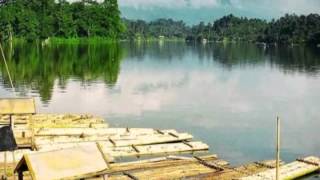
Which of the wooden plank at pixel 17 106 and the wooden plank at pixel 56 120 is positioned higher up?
the wooden plank at pixel 17 106

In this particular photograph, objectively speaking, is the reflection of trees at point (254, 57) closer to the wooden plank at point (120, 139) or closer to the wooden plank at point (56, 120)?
the wooden plank at point (56, 120)

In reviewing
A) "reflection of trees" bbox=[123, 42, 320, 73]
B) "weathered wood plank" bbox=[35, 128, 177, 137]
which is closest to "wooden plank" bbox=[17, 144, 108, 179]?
"weathered wood plank" bbox=[35, 128, 177, 137]

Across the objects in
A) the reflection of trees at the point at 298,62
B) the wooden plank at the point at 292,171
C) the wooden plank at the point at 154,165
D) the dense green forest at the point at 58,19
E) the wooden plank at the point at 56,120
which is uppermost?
the dense green forest at the point at 58,19

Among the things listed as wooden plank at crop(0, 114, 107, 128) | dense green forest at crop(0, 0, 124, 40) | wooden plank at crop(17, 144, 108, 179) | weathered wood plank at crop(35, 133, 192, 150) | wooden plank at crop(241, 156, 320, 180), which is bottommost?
wooden plank at crop(241, 156, 320, 180)

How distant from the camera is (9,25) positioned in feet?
361

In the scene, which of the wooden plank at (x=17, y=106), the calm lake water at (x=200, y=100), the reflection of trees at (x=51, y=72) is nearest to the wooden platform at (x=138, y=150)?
the wooden plank at (x=17, y=106)

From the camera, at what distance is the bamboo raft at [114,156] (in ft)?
42.9

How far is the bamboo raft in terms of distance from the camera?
1308cm

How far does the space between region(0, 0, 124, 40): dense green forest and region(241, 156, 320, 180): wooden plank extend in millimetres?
93893

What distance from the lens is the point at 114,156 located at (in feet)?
73.0

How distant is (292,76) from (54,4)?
8241 centimetres

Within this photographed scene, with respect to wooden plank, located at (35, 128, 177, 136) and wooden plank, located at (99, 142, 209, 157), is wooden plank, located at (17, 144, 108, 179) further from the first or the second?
wooden plank, located at (35, 128, 177, 136)

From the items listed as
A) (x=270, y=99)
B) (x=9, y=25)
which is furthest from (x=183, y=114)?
(x=9, y=25)

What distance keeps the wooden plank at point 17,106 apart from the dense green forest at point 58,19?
8897 cm
